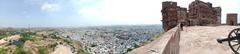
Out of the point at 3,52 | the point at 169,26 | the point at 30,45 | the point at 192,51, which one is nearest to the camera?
the point at 192,51

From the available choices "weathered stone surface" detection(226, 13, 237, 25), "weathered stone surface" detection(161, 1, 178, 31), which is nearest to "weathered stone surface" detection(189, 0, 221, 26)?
"weathered stone surface" detection(226, 13, 237, 25)

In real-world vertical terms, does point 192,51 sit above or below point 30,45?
above

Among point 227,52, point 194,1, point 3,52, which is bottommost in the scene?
point 3,52

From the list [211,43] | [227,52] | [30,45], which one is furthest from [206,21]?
[30,45]

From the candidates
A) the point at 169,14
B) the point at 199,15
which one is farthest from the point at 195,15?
the point at 169,14

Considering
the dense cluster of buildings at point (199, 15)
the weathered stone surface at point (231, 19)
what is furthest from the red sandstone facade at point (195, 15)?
the weathered stone surface at point (231, 19)

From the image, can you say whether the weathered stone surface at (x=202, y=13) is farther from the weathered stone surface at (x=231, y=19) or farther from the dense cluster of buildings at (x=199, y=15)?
the weathered stone surface at (x=231, y=19)

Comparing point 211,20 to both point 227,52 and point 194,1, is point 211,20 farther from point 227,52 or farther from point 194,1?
point 227,52

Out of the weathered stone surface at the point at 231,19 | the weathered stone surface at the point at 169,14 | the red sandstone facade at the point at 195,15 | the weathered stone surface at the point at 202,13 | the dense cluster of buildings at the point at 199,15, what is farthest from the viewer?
the weathered stone surface at the point at 231,19
